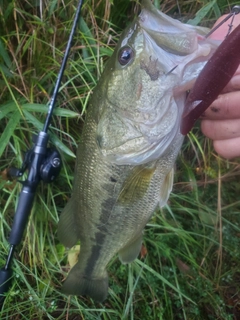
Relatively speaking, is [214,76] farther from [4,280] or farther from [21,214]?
[4,280]

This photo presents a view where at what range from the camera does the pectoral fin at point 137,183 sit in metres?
1.29

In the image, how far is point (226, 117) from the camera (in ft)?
4.04

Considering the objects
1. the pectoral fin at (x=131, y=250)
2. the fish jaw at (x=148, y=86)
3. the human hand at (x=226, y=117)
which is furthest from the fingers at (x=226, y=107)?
the pectoral fin at (x=131, y=250)

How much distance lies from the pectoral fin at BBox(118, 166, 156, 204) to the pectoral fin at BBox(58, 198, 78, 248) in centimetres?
32

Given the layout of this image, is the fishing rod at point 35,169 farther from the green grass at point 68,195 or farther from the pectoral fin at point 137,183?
the pectoral fin at point 137,183

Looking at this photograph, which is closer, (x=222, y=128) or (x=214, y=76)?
(x=214, y=76)

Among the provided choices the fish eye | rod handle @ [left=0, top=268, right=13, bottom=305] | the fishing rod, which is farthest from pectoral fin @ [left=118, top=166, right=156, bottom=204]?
rod handle @ [left=0, top=268, right=13, bottom=305]

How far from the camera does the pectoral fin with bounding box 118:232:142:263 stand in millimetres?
1586

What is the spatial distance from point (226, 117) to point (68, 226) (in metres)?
0.81

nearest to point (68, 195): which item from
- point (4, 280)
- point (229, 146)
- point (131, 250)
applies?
point (4, 280)

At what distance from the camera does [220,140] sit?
1346 millimetres

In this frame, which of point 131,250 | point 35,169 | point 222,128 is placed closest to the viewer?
point 222,128

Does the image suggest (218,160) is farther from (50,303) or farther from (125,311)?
(50,303)

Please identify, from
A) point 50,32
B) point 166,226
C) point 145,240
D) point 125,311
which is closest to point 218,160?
point 166,226
